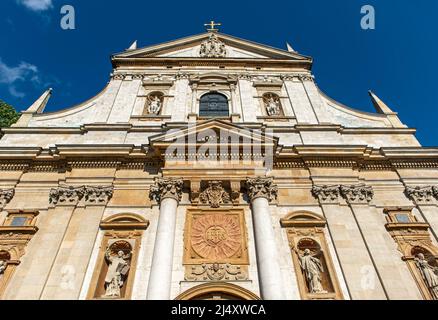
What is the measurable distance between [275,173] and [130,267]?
19.7 feet

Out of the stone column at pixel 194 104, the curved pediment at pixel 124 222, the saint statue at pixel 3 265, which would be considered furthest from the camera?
the stone column at pixel 194 104

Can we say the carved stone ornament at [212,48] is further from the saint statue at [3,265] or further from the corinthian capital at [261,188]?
the saint statue at [3,265]

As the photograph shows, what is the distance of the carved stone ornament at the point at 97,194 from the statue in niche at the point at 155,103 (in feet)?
16.3

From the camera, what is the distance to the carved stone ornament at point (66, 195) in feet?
37.6

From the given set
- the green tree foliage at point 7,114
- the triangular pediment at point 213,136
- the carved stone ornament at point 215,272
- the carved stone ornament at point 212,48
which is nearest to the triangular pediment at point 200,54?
the carved stone ornament at point 212,48

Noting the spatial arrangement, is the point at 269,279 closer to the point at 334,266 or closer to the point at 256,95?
the point at 334,266

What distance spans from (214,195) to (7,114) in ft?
52.7

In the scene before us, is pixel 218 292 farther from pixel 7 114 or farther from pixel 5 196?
pixel 7 114

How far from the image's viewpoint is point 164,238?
33.2ft

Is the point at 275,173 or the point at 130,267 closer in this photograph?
the point at 130,267

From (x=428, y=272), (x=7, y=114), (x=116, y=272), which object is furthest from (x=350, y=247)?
(x=7, y=114)

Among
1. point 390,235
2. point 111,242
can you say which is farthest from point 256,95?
point 111,242

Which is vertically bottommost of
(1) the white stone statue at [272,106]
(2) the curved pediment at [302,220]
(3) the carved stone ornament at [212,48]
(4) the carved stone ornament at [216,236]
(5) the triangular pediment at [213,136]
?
(4) the carved stone ornament at [216,236]
